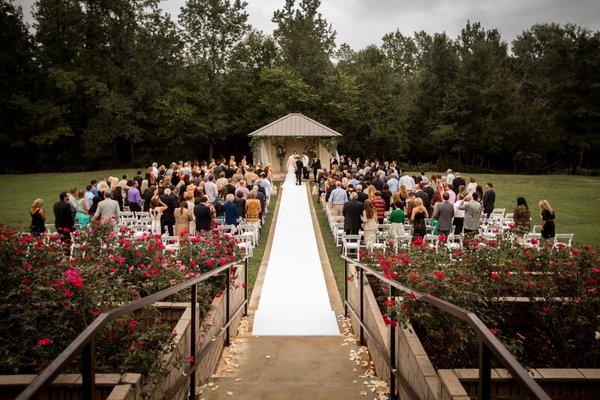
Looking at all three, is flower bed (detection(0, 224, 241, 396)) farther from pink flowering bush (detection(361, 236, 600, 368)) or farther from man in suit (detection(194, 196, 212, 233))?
man in suit (detection(194, 196, 212, 233))

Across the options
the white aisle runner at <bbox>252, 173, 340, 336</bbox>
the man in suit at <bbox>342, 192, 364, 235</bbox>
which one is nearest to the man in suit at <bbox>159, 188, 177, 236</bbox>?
the white aisle runner at <bbox>252, 173, 340, 336</bbox>

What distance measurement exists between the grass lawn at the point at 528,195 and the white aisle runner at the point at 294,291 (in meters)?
2.02

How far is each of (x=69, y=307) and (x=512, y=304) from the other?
15.0ft

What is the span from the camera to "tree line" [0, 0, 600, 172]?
47.7m

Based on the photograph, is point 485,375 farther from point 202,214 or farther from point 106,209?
point 106,209

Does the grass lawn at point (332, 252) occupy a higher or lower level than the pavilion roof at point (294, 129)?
lower

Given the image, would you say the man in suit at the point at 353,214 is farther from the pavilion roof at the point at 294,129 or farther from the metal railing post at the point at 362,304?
the pavilion roof at the point at 294,129

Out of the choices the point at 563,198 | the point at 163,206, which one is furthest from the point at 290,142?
the point at 163,206

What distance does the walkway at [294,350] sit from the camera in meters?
5.35

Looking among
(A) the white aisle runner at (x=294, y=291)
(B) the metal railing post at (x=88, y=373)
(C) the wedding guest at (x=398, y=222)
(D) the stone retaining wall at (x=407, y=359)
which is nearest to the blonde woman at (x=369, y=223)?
(C) the wedding guest at (x=398, y=222)

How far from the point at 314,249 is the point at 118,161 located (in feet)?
142

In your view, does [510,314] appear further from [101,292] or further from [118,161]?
[118,161]

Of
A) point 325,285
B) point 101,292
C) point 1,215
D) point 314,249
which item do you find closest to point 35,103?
point 1,215

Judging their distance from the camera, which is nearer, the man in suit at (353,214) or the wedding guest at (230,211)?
the man in suit at (353,214)
